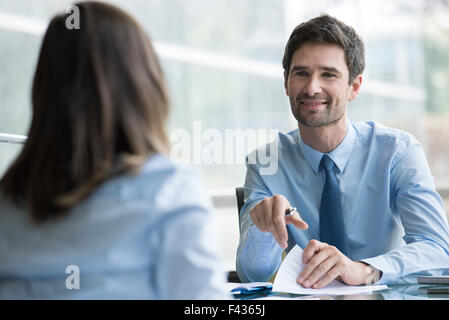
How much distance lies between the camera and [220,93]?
16.5ft

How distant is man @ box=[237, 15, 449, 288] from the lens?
5.64ft

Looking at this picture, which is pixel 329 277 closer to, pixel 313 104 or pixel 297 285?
pixel 297 285

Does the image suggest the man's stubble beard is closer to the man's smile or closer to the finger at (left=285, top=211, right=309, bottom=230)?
the man's smile

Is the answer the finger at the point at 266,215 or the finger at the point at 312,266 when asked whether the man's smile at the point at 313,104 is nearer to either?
the finger at the point at 266,215

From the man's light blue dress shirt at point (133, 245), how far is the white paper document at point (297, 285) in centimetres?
52

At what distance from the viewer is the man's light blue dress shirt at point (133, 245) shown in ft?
2.72

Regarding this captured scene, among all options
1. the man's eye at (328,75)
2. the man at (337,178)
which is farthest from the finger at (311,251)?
the man's eye at (328,75)

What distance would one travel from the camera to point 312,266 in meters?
1.40

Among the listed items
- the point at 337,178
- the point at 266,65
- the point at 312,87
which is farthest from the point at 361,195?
the point at 266,65

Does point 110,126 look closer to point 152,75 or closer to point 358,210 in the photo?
point 152,75

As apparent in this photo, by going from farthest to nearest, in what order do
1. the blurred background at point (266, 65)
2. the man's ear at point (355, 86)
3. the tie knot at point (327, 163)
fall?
the blurred background at point (266, 65)
the man's ear at point (355, 86)
the tie knot at point (327, 163)

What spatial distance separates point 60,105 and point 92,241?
0.74 ft

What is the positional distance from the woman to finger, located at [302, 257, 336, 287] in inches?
21.5

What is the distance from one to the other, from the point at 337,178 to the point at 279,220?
528 millimetres
